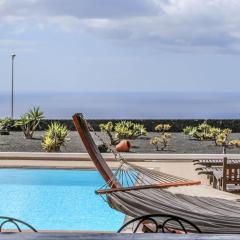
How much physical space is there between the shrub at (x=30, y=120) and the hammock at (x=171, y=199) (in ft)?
38.5

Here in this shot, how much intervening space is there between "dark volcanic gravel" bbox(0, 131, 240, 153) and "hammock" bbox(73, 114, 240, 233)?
9056mm

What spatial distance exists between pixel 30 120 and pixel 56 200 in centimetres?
812

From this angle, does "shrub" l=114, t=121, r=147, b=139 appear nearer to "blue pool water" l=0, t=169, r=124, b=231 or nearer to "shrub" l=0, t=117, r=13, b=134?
"shrub" l=0, t=117, r=13, b=134

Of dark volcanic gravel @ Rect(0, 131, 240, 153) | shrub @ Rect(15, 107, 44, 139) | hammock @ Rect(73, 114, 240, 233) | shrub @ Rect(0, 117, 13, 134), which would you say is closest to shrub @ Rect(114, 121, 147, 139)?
dark volcanic gravel @ Rect(0, 131, 240, 153)

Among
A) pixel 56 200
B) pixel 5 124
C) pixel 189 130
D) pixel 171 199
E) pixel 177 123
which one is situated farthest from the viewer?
pixel 177 123

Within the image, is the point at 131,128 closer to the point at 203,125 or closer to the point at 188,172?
the point at 203,125

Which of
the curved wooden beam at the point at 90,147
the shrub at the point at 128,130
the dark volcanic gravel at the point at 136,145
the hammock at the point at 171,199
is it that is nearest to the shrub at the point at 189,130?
the dark volcanic gravel at the point at 136,145

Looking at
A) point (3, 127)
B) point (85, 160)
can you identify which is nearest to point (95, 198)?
point (85, 160)

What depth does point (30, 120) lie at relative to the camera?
17875 mm

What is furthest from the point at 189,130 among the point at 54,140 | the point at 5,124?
the point at 54,140

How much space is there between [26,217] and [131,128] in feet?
31.6

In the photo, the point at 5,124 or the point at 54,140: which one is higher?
the point at 5,124

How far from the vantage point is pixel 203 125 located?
1859 cm

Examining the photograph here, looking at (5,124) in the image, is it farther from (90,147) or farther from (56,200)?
(90,147)
